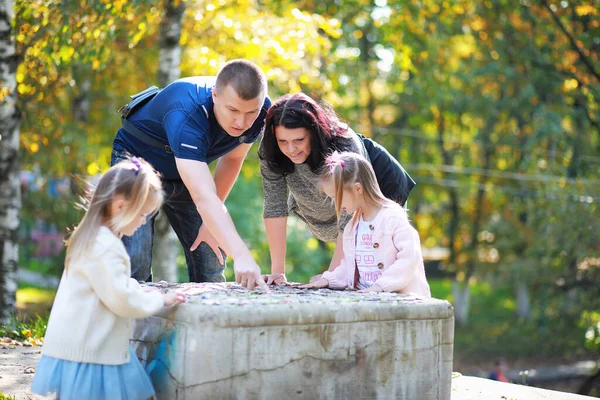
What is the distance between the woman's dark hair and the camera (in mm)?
4172

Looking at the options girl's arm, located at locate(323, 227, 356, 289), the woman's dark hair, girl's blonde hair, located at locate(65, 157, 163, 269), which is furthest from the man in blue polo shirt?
girl's arm, located at locate(323, 227, 356, 289)

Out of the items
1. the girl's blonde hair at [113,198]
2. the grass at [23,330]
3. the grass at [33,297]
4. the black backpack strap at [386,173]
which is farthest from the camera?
the grass at [33,297]

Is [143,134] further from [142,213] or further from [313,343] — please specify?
[313,343]

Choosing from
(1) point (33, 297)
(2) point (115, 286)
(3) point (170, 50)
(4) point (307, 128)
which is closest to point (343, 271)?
(4) point (307, 128)

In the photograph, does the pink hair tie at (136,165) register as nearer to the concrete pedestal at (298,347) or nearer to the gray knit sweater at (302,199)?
the concrete pedestal at (298,347)

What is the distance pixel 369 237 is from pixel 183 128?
1107mm

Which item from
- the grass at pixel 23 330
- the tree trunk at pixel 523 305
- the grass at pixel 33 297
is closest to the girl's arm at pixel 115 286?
the grass at pixel 23 330

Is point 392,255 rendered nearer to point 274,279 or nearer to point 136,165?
point 274,279

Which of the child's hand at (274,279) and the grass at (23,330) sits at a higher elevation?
the child's hand at (274,279)

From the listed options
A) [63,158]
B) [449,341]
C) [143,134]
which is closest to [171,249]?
[63,158]

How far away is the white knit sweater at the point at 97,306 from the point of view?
3.30 metres

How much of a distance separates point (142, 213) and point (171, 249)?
5.94 metres

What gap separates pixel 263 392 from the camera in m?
3.41

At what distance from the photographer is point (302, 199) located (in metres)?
4.68
